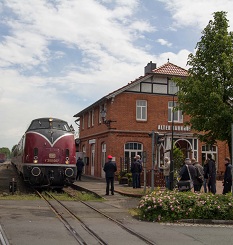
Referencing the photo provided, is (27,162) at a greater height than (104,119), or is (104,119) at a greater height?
(104,119)

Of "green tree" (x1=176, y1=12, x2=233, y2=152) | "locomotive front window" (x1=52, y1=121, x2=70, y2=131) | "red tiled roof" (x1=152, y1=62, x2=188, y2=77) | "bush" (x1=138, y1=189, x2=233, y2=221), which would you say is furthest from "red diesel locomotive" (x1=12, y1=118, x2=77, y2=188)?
"red tiled roof" (x1=152, y1=62, x2=188, y2=77)

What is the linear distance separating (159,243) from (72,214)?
4.08 meters

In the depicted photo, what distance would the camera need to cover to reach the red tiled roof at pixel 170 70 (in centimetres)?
3142

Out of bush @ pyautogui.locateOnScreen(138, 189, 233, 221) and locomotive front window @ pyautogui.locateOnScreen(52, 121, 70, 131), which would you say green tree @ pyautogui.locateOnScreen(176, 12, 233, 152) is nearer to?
locomotive front window @ pyautogui.locateOnScreen(52, 121, 70, 131)

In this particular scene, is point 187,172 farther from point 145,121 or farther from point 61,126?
point 145,121

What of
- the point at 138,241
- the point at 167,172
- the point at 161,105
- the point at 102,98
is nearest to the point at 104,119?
the point at 102,98

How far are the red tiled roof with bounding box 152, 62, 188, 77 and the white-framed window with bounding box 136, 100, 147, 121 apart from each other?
8.14 feet

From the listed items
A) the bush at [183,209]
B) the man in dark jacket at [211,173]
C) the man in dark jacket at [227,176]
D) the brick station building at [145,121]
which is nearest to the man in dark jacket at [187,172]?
the man in dark jacket at [227,176]

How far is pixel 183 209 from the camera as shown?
11227mm

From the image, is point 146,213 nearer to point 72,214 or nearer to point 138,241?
point 72,214

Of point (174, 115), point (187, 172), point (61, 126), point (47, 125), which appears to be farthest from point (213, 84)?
point (174, 115)

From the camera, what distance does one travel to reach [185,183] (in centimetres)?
1438

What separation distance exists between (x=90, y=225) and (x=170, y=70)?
23.5m

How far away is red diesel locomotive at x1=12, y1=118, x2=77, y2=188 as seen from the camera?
18.6 metres
